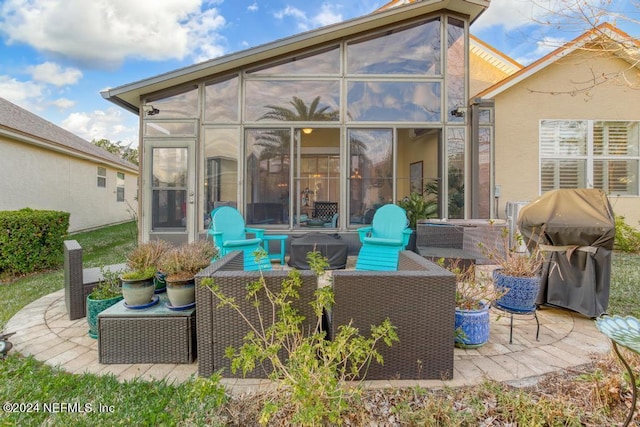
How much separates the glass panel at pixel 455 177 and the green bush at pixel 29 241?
7.12 metres

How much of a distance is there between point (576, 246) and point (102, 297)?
4278mm

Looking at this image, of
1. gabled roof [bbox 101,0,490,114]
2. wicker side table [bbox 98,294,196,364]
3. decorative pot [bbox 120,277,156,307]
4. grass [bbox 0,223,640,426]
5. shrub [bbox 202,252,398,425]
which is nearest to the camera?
shrub [bbox 202,252,398,425]

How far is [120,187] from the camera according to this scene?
558 inches

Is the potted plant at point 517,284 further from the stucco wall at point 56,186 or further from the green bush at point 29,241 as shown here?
the stucco wall at point 56,186

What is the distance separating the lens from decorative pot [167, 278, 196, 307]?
88.2 inches

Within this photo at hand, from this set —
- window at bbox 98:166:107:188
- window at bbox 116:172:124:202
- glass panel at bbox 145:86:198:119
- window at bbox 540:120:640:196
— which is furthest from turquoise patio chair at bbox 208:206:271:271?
window at bbox 116:172:124:202

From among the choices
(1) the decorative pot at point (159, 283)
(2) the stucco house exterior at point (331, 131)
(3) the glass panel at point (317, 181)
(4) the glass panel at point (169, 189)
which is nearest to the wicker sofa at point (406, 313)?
(1) the decorative pot at point (159, 283)

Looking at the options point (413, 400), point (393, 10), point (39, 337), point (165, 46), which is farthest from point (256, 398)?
point (165, 46)

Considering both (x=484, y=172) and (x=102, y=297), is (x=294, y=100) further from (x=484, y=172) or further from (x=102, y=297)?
(x=102, y=297)

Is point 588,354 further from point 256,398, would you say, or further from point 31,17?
point 31,17

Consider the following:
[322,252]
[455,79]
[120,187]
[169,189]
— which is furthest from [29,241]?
[120,187]

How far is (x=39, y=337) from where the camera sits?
2.58m

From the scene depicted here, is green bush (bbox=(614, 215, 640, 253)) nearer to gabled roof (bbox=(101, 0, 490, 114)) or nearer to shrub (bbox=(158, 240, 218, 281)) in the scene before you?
gabled roof (bbox=(101, 0, 490, 114))

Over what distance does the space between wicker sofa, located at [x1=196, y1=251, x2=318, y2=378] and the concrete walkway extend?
0.60ft
